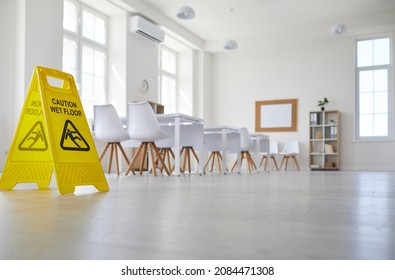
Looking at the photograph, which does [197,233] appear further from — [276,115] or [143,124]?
[276,115]

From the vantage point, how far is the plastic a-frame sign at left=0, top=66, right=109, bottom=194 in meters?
1.93

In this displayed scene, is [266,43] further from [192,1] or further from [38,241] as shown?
[38,241]

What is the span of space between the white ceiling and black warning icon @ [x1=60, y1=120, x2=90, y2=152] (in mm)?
5755

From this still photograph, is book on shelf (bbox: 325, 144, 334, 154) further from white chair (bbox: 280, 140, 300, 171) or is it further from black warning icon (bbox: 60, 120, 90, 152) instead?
black warning icon (bbox: 60, 120, 90, 152)

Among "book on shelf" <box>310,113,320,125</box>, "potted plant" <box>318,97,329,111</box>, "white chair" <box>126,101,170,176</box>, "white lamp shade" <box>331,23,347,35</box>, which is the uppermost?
"white lamp shade" <box>331,23,347,35</box>

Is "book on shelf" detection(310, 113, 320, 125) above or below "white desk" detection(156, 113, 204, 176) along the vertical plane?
above

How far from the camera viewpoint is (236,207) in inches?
51.8

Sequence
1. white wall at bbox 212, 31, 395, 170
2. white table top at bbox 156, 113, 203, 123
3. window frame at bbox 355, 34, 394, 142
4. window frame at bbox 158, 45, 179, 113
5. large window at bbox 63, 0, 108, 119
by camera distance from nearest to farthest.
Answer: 1. white table top at bbox 156, 113, 203, 123
2. large window at bbox 63, 0, 108, 119
3. window frame at bbox 355, 34, 394, 142
4. white wall at bbox 212, 31, 395, 170
5. window frame at bbox 158, 45, 179, 113

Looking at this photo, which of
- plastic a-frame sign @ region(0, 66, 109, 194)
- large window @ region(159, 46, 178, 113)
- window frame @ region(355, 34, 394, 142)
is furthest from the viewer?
large window @ region(159, 46, 178, 113)

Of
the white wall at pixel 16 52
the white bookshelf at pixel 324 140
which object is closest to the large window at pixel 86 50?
the white wall at pixel 16 52

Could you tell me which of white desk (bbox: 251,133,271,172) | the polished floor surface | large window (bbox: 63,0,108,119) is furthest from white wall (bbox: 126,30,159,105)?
the polished floor surface

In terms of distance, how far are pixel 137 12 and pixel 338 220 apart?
7323mm

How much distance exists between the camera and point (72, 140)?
6.68ft

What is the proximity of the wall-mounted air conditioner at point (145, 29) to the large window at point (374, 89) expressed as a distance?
461 cm
